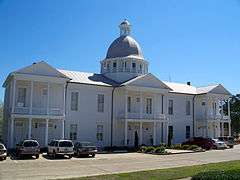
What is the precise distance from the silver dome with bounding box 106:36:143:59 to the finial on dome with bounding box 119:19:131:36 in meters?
1.55

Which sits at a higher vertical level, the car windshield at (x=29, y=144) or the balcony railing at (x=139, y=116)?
the balcony railing at (x=139, y=116)

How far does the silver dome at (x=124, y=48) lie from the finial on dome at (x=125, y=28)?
1.55 m

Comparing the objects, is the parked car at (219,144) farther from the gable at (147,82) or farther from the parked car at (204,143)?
the gable at (147,82)

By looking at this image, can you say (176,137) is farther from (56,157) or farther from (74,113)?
(56,157)

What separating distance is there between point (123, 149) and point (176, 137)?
12.0 m

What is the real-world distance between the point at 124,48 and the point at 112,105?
10193 mm

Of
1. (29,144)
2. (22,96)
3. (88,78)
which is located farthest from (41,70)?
(29,144)

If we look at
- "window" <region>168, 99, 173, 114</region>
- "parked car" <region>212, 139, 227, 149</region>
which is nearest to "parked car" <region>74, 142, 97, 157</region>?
"parked car" <region>212, 139, 227, 149</region>

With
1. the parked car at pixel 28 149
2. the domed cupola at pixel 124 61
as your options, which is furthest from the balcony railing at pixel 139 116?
the parked car at pixel 28 149

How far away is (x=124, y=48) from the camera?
163ft

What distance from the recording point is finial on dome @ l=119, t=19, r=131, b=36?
52219 mm

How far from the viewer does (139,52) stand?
5088 centimetres

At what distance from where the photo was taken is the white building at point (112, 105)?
1455 inches

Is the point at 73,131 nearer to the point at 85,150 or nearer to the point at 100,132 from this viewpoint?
the point at 100,132
